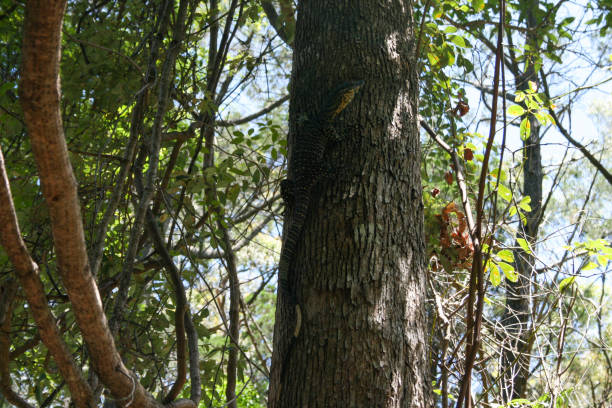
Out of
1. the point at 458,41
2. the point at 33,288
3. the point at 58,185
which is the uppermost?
the point at 458,41

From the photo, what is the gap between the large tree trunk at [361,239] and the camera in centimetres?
144

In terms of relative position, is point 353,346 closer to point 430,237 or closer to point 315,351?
point 315,351

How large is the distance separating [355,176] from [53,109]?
946 millimetres

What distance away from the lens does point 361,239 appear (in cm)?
156

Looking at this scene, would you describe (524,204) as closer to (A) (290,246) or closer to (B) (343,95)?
(B) (343,95)

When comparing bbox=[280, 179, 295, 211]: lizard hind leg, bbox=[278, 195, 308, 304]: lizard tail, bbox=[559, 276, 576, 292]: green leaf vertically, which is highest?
bbox=[280, 179, 295, 211]: lizard hind leg

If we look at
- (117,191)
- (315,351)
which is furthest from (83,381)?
(117,191)

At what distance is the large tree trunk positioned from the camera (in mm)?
1436

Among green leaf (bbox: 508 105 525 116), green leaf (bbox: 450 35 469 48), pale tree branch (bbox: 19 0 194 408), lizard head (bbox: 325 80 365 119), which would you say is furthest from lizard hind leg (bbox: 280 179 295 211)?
green leaf (bbox: 450 35 469 48)

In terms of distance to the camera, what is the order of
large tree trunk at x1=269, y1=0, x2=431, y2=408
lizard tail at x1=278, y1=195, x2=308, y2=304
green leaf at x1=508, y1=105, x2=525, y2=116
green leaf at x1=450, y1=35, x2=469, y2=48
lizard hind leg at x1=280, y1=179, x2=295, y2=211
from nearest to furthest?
large tree trunk at x1=269, y1=0, x2=431, y2=408 < lizard tail at x1=278, y1=195, x2=308, y2=304 < lizard hind leg at x1=280, y1=179, x2=295, y2=211 < green leaf at x1=508, y1=105, x2=525, y2=116 < green leaf at x1=450, y1=35, x2=469, y2=48

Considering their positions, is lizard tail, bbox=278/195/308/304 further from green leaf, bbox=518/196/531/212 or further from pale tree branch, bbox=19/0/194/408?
green leaf, bbox=518/196/531/212

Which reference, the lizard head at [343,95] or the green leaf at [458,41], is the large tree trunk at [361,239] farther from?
the green leaf at [458,41]

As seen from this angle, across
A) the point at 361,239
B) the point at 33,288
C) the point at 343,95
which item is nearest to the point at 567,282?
the point at 361,239

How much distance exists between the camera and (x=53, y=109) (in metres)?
0.92
